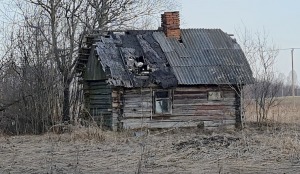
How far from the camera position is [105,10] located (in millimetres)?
29594

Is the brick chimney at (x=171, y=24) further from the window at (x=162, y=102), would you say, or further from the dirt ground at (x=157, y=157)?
the dirt ground at (x=157, y=157)

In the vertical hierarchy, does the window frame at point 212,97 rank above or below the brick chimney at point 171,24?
below

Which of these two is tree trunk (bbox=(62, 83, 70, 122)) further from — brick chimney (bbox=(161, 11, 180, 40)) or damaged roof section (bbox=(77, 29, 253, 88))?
brick chimney (bbox=(161, 11, 180, 40))

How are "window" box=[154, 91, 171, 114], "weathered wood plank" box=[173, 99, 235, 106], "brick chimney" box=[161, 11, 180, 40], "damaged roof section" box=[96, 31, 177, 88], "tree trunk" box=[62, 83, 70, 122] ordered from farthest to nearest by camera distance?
"brick chimney" box=[161, 11, 180, 40] < "tree trunk" box=[62, 83, 70, 122] < "weathered wood plank" box=[173, 99, 235, 106] < "window" box=[154, 91, 171, 114] < "damaged roof section" box=[96, 31, 177, 88]

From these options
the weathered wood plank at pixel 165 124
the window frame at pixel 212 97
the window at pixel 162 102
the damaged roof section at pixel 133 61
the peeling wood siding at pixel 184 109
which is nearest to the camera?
the damaged roof section at pixel 133 61

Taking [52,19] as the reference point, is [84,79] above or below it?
below

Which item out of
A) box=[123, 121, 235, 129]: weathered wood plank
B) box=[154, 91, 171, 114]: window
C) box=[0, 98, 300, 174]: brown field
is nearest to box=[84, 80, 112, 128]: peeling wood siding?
box=[123, 121, 235, 129]: weathered wood plank

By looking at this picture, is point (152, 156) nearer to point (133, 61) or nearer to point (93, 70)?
point (133, 61)

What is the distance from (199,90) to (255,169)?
13.0 metres

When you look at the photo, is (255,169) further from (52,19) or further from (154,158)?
(52,19)

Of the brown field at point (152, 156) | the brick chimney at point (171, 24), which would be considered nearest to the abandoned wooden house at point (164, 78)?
the brick chimney at point (171, 24)

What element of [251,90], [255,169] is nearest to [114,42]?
[251,90]

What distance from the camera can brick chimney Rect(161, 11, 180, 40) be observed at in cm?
2600

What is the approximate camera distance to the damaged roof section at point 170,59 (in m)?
23.2
